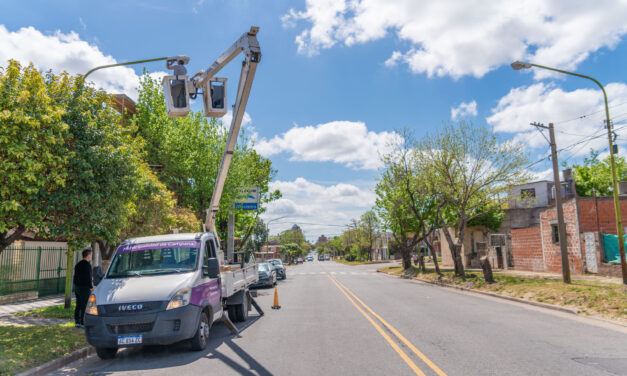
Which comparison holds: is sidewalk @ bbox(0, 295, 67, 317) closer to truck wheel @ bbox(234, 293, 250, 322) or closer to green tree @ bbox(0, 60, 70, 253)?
green tree @ bbox(0, 60, 70, 253)

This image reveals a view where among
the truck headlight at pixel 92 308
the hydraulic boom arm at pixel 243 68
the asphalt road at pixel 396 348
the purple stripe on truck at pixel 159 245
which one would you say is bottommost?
the asphalt road at pixel 396 348

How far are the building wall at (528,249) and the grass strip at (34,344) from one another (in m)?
27.7

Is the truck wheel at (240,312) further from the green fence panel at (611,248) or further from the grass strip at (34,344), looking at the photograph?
the green fence panel at (611,248)

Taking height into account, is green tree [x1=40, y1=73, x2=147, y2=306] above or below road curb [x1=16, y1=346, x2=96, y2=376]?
above

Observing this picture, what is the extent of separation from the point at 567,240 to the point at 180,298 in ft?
80.4

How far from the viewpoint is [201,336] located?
8.20 metres

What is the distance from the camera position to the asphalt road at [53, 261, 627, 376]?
668 cm

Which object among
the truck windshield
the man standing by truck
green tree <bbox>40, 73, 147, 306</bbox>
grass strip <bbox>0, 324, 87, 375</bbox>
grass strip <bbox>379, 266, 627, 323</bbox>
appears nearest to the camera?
grass strip <bbox>0, 324, 87, 375</bbox>

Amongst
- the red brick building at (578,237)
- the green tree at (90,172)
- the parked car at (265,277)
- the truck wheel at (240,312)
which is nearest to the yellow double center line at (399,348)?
the truck wheel at (240,312)

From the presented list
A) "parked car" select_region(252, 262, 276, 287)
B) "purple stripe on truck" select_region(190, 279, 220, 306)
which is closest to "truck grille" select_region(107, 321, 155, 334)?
"purple stripe on truck" select_region(190, 279, 220, 306)

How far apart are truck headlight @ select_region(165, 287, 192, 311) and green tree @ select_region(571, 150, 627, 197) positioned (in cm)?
5337

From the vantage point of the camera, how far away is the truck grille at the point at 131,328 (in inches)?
293

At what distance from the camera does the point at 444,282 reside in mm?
26031

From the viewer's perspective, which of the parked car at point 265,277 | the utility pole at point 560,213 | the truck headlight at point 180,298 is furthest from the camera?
the parked car at point 265,277
